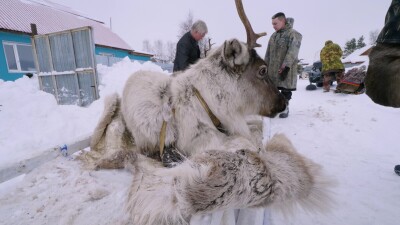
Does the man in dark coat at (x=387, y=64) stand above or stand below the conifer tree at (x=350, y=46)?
below

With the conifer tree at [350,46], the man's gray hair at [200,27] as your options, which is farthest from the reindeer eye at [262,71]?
the conifer tree at [350,46]

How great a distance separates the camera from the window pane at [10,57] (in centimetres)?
1188

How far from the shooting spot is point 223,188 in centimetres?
72

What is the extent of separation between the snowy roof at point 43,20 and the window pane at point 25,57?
0.98m

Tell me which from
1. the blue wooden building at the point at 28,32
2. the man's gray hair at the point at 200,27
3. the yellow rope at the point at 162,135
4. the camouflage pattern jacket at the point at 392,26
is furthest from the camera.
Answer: the blue wooden building at the point at 28,32

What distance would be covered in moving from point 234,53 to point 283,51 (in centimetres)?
342

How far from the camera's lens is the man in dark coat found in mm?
1051

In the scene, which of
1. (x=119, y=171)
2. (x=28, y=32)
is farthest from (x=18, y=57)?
(x=119, y=171)

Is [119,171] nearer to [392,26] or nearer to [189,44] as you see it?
[392,26]

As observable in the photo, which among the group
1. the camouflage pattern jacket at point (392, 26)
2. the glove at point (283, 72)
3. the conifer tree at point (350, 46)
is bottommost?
the glove at point (283, 72)

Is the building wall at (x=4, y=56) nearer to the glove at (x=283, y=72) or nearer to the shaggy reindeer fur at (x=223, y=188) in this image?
the glove at (x=283, y=72)

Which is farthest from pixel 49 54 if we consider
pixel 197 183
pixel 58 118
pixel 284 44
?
pixel 197 183

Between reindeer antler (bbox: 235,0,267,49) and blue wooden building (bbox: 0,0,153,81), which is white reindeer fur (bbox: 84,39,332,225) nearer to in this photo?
reindeer antler (bbox: 235,0,267,49)

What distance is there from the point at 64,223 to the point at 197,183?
31.1 inches
